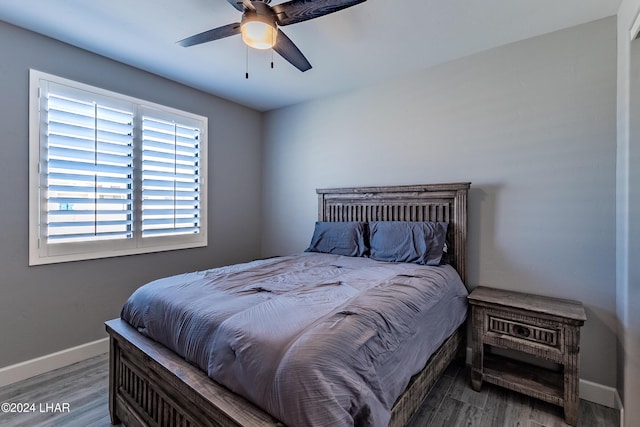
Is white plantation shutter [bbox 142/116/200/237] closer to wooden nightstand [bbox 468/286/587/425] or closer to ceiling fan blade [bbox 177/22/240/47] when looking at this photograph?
ceiling fan blade [bbox 177/22/240/47]

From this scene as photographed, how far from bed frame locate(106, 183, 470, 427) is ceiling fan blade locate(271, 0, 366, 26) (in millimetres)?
1686

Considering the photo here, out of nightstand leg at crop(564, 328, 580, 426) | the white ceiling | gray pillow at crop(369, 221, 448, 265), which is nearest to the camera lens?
nightstand leg at crop(564, 328, 580, 426)

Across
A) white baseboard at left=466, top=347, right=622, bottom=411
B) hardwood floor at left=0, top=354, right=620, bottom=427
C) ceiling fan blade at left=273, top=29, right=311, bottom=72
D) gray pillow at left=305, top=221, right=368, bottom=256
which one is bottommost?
hardwood floor at left=0, top=354, right=620, bottom=427

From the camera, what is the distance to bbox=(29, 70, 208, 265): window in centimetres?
230

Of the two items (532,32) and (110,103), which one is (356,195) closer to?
(532,32)

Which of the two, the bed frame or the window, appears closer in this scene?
the bed frame

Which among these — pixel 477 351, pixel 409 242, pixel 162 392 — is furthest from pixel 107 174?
pixel 477 351

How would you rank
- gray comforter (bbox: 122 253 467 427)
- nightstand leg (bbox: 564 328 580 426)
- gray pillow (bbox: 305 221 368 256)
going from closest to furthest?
gray comforter (bbox: 122 253 467 427) < nightstand leg (bbox: 564 328 580 426) < gray pillow (bbox: 305 221 368 256)

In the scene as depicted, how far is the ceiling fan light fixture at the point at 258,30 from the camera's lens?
62.4 inches

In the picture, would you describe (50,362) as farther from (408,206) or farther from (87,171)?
(408,206)

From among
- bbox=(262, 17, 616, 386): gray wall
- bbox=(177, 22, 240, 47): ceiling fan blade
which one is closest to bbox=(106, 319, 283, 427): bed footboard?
bbox=(177, 22, 240, 47): ceiling fan blade

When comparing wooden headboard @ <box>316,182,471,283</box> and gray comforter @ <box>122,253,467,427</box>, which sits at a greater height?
wooden headboard @ <box>316,182,471,283</box>

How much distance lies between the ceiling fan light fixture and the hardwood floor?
2.48 m

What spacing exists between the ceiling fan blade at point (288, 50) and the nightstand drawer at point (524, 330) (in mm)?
2289
